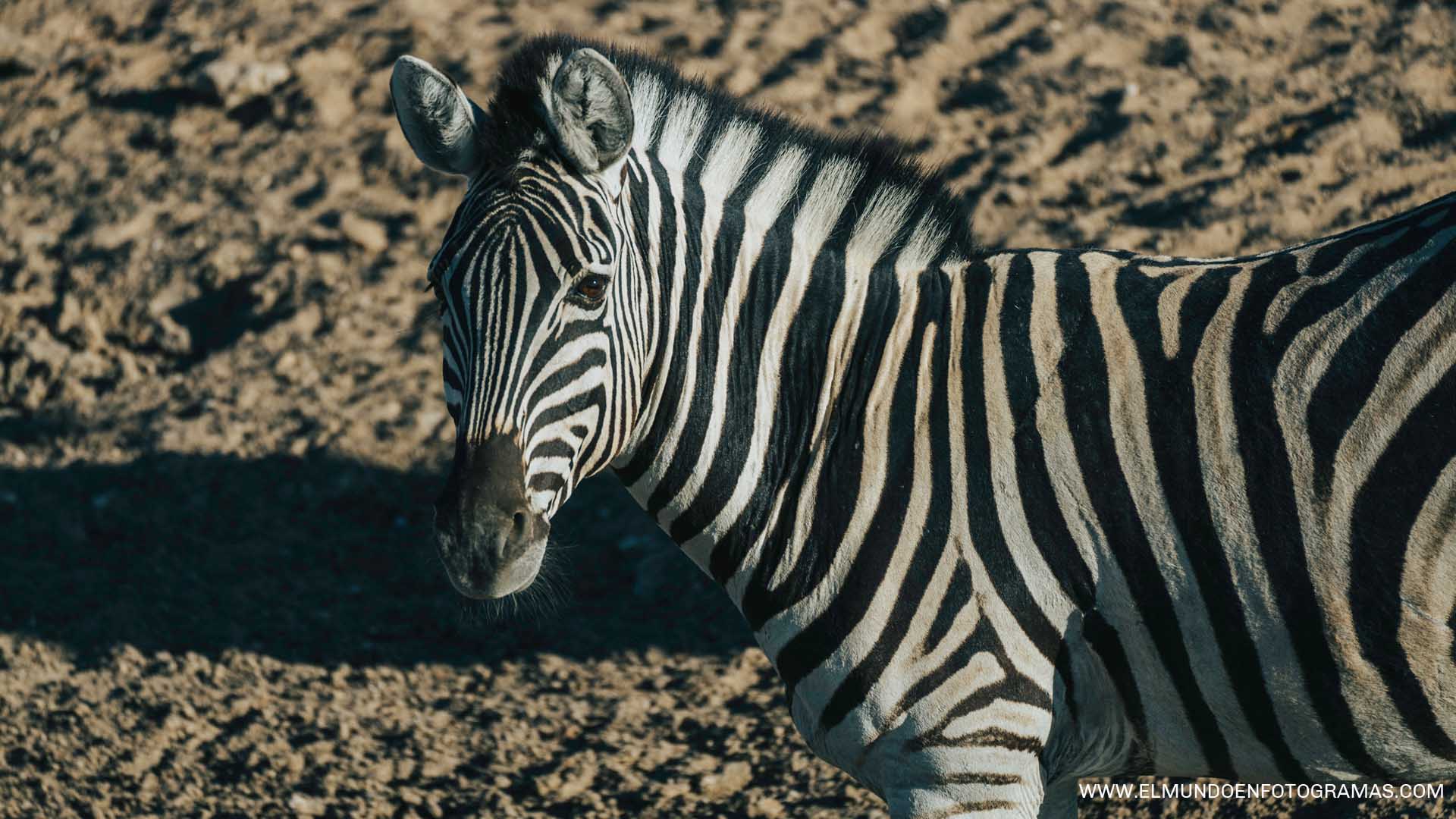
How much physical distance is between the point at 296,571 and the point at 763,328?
13.0 feet

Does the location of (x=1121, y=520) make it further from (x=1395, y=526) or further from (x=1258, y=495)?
(x=1395, y=526)

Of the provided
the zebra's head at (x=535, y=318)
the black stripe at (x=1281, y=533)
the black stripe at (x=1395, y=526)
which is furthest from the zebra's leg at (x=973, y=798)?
the zebra's head at (x=535, y=318)

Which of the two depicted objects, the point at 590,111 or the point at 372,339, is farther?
the point at 372,339

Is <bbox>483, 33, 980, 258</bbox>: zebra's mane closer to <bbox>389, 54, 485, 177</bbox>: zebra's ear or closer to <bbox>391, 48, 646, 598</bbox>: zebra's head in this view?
<bbox>389, 54, 485, 177</bbox>: zebra's ear

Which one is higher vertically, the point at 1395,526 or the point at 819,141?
the point at 819,141

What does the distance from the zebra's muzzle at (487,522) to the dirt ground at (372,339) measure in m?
0.49

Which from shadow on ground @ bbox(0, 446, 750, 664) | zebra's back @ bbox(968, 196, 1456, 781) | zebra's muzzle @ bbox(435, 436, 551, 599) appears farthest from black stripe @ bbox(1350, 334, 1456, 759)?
shadow on ground @ bbox(0, 446, 750, 664)

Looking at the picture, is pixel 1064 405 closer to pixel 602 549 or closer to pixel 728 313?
pixel 728 313

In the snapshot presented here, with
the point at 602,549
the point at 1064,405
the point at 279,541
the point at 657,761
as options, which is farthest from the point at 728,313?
the point at 279,541

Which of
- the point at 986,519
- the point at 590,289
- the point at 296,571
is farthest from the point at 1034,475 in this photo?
the point at 296,571

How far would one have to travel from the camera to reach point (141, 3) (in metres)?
10.0

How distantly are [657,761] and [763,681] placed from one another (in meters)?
0.61

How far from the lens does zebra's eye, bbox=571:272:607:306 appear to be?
2896 mm

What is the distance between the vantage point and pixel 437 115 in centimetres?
313
